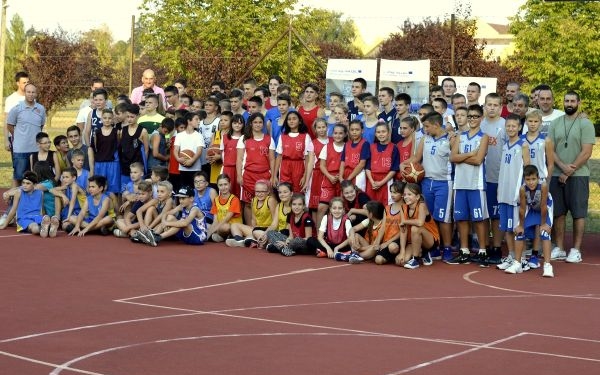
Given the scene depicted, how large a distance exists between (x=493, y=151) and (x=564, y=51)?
138ft

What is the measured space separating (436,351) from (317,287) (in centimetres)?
318

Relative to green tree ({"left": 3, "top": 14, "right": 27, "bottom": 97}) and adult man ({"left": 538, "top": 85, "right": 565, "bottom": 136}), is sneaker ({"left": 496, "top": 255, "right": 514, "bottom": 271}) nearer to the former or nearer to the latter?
adult man ({"left": 538, "top": 85, "right": 565, "bottom": 136})

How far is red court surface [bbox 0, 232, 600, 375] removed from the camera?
8219mm

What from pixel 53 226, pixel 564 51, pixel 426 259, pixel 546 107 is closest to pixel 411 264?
pixel 426 259

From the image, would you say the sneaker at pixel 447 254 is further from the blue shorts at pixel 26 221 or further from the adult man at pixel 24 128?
the adult man at pixel 24 128

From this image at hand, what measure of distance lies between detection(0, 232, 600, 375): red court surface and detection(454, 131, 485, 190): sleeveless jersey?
1024mm

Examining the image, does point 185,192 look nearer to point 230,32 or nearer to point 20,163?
point 20,163

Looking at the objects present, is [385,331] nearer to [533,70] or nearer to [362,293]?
[362,293]

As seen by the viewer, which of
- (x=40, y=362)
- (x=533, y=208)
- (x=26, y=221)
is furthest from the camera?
(x=26, y=221)

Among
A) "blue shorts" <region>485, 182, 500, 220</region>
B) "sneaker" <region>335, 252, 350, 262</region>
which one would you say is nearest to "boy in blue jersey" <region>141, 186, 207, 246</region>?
"sneaker" <region>335, 252, 350, 262</region>

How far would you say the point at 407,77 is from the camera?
76.2ft

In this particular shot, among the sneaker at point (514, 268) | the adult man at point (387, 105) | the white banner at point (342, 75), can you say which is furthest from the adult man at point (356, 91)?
the white banner at point (342, 75)

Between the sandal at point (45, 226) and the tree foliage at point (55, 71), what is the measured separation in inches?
1277

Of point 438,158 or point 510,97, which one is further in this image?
point 510,97
